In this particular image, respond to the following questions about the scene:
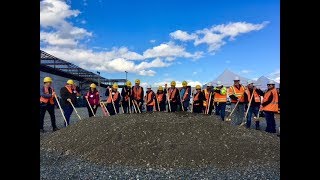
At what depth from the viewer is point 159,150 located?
7965 millimetres

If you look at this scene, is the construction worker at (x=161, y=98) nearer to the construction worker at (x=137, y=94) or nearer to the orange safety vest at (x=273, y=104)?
the construction worker at (x=137, y=94)

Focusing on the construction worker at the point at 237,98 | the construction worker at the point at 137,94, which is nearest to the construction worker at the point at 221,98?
the construction worker at the point at 237,98

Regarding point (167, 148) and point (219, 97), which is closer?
point (167, 148)

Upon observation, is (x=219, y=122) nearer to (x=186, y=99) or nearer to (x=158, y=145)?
(x=158, y=145)

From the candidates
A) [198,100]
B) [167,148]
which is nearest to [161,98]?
[198,100]

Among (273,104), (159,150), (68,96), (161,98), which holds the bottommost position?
(159,150)

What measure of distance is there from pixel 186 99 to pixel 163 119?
16.8 feet

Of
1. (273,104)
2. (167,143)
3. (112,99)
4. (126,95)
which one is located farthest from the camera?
(126,95)

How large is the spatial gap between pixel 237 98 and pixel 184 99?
3512mm

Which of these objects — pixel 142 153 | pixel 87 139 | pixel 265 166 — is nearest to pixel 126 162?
pixel 142 153

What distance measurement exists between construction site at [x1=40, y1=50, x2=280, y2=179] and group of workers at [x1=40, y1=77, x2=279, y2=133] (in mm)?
2062

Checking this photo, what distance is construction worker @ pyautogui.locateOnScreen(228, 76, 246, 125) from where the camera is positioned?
12.0 metres

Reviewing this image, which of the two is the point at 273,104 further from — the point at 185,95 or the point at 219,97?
the point at 185,95
